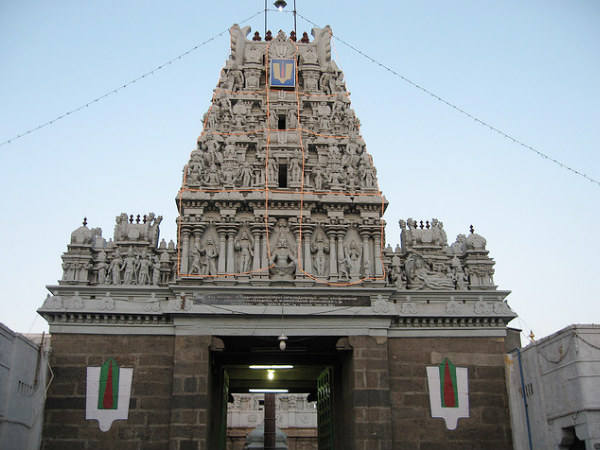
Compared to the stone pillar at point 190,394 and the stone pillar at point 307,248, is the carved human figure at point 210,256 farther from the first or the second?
the stone pillar at point 307,248

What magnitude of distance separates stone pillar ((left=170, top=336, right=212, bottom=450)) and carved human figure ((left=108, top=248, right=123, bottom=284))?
3095mm

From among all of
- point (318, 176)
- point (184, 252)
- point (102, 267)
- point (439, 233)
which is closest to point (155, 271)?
point (184, 252)

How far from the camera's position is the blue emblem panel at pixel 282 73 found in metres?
26.0

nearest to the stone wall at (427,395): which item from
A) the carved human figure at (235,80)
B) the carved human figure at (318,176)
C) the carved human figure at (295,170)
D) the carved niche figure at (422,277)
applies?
the carved niche figure at (422,277)

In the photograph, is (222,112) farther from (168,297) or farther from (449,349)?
(449,349)

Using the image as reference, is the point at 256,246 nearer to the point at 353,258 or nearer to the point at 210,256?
the point at 210,256

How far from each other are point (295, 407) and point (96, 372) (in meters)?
27.6

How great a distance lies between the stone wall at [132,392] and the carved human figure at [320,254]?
5.55 meters

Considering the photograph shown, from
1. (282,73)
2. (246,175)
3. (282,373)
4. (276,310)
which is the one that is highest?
(282,73)

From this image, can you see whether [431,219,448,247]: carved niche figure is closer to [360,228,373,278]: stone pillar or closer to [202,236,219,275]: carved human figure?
[360,228,373,278]: stone pillar

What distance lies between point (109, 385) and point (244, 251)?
6.25 metres

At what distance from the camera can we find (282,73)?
2616 cm

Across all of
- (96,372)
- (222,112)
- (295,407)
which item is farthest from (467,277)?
(295,407)

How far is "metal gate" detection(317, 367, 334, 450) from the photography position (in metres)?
24.2
